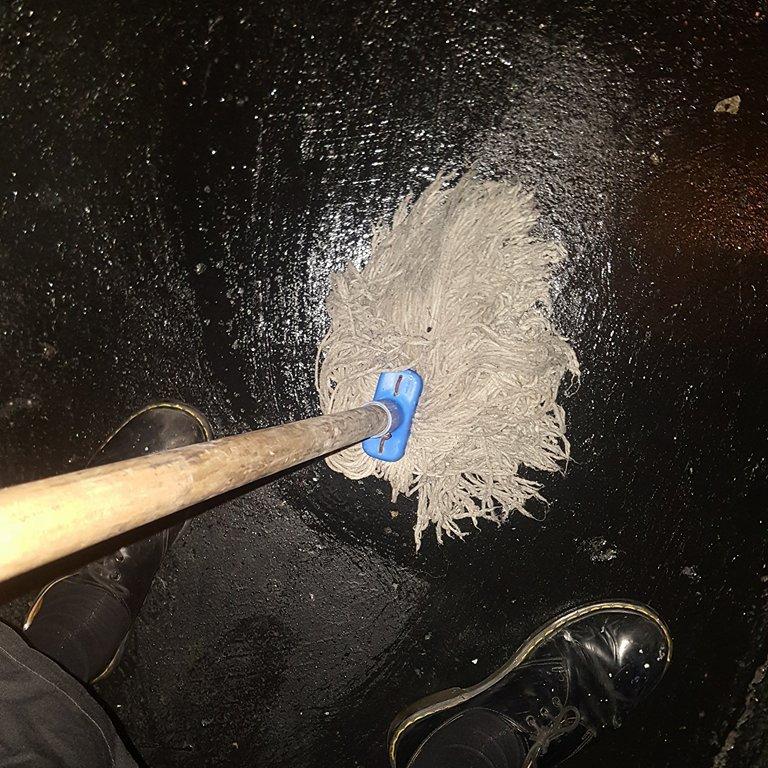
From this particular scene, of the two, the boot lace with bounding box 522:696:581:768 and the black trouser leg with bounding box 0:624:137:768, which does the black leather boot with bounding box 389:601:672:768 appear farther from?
the black trouser leg with bounding box 0:624:137:768

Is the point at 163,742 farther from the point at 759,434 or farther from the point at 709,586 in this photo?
the point at 759,434

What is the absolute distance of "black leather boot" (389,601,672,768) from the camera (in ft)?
4.25

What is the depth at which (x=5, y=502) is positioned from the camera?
0.41 metres

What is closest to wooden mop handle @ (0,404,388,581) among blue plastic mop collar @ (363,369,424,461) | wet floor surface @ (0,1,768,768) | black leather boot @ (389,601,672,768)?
blue plastic mop collar @ (363,369,424,461)

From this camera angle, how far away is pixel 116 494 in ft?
1.60

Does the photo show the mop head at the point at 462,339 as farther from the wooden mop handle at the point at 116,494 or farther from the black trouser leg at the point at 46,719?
the black trouser leg at the point at 46,719

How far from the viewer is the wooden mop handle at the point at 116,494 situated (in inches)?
16.6

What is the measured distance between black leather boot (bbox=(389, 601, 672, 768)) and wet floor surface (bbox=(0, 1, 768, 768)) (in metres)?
0.04

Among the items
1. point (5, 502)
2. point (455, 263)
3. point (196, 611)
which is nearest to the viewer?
point (5, 502)

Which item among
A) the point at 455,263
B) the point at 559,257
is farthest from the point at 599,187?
the point at 455,263

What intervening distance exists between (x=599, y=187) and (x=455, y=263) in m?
0.34

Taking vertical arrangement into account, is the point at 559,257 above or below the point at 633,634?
above

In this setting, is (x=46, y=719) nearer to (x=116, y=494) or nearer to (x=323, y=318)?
(x=116, y=494)

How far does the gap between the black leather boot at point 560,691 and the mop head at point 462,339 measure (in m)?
0.36
